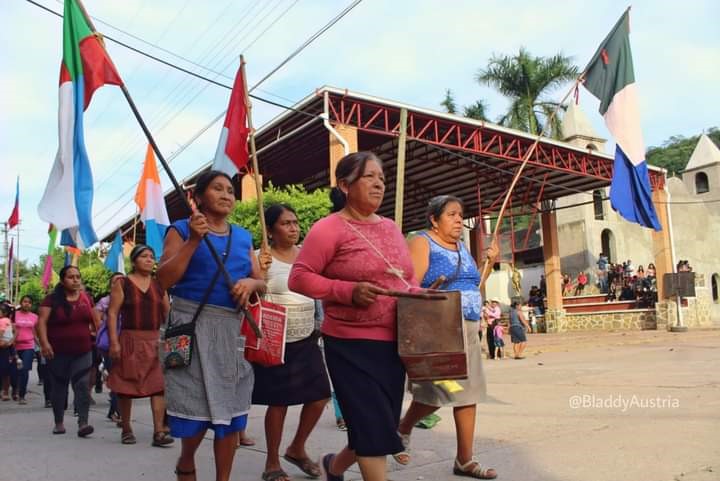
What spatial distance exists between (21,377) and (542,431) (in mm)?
8630

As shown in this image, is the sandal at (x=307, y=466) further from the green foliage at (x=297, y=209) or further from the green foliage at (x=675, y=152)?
the green foliage at (x=675, y=152)

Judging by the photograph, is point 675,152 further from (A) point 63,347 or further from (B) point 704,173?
(A) point 63,347

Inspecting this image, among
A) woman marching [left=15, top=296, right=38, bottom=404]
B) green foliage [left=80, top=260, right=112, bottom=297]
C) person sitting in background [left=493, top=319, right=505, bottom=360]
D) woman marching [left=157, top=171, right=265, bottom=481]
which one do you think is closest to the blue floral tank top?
woman marching [left=157, top=171, right=265, bottom=481]

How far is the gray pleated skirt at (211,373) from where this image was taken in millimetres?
3232

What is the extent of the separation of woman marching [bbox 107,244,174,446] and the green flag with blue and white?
4381 mm

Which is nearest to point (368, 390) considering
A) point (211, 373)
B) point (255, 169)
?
point (211, 373)

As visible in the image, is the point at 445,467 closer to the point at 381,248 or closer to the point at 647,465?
the point at 647,465

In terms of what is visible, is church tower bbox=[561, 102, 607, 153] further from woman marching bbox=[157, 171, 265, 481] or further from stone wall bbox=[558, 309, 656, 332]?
woman marching bbox=[157, 171, 265, 481]

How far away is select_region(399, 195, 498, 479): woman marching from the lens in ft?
12.5

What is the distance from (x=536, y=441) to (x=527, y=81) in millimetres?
33294

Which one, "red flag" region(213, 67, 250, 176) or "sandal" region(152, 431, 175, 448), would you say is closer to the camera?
"sandal" region(152, 431, 175, 448)

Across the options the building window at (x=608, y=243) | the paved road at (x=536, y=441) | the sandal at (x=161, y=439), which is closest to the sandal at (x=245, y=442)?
the paved road at (x=536, y=441)

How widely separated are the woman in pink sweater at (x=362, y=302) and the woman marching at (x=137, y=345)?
10.4ft

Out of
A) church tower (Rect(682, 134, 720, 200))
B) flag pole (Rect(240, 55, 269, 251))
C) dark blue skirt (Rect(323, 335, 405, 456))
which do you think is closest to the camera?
dark blue skirt (Rect(323, 335, 405, 456))
